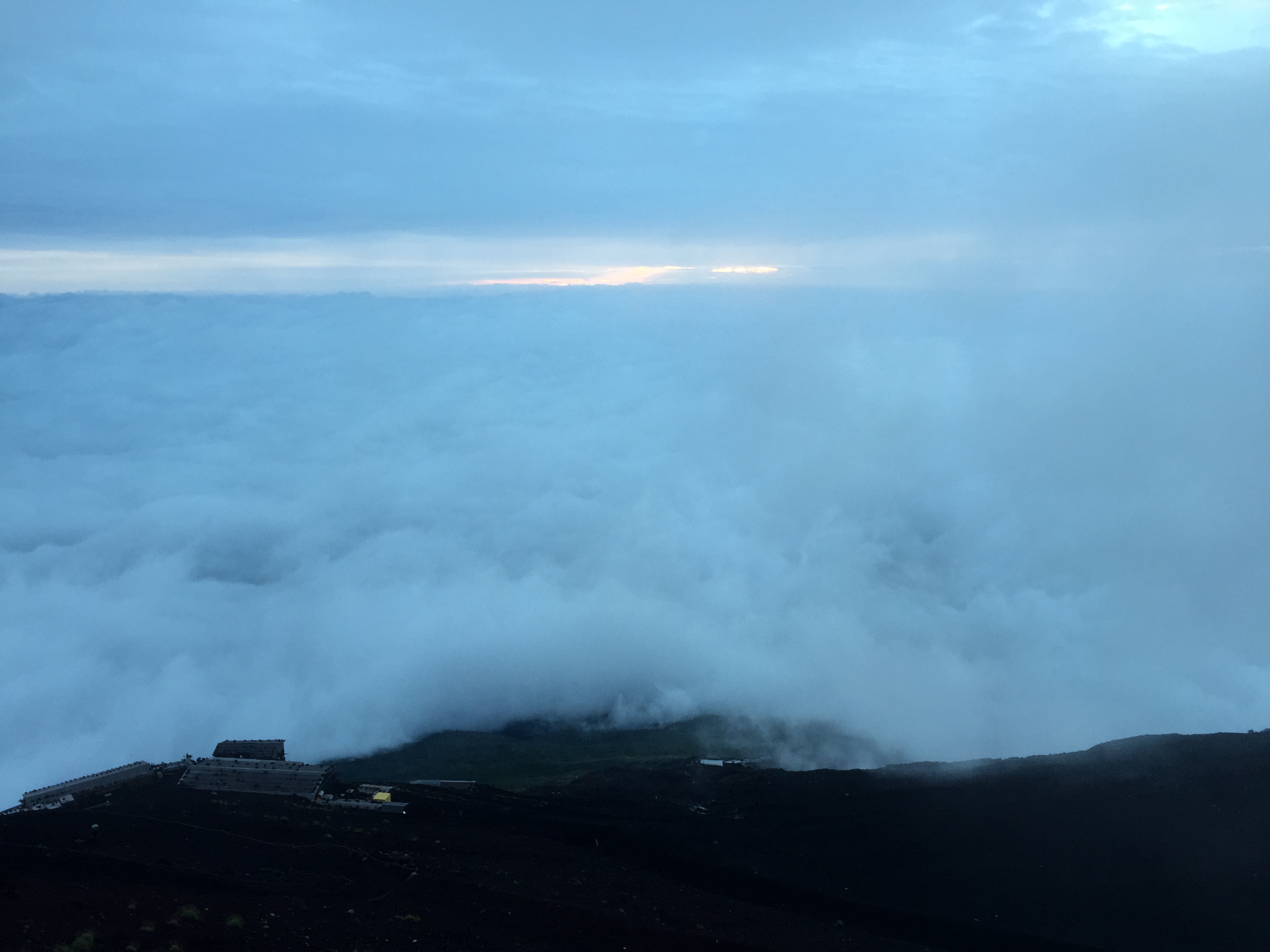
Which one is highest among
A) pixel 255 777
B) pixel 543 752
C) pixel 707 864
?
pixel 255 777

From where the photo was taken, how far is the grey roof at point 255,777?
29.9 m

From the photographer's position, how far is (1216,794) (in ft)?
101

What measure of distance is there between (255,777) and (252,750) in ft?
16.3

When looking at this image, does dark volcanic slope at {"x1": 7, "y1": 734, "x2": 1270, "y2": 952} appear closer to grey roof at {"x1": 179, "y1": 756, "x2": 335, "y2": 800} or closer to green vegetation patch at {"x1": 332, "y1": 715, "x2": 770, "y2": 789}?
grey roof at {"x1": 179, "y1": 756, "x2": 335, "y2": 800}

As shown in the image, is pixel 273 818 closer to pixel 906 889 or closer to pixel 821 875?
pixel 821 875

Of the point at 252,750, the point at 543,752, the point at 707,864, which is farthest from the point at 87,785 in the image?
the point at 543,752

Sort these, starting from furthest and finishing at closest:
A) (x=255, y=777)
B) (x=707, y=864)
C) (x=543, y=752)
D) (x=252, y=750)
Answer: (x=543, y=752) < (x=252, y=750) < (x=255, y=777) < (x=707, y=864)

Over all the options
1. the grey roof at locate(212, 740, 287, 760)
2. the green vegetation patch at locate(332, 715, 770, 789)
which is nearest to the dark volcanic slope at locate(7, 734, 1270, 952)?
the grey roof at locate(212, 740, 287, 760)

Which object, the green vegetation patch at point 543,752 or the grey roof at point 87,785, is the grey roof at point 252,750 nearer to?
the grey roof at point 87,785

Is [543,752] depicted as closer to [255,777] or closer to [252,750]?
[252,750]

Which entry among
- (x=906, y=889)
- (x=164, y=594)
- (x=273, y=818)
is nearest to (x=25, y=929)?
(x=273, y=818)

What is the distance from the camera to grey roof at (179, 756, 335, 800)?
2986cm

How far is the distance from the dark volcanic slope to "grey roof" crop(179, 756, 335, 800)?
969mm

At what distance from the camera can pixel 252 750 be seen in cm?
3522
